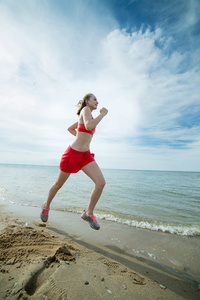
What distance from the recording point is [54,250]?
87.3 inches

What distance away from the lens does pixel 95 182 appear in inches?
119

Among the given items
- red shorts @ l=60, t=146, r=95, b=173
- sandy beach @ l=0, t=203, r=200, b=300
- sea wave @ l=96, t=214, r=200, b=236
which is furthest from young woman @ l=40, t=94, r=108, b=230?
sea wave @ l=96, t=214, r=200, b=236

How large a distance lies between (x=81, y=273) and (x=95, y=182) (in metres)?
1.48

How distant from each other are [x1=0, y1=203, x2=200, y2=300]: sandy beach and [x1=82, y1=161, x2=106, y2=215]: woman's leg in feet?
2.33

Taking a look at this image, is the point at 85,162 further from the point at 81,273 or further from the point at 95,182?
the point at 81,273

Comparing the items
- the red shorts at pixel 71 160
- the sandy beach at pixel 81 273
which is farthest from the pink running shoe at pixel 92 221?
the red shorts at pixel 71 160

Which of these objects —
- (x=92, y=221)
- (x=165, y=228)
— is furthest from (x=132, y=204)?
(x=92, y=221)

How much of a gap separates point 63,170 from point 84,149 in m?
0.61

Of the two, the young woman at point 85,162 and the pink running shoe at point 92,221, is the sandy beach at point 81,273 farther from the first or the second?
the young woman at point 85,162

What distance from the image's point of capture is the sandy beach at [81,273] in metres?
1.53

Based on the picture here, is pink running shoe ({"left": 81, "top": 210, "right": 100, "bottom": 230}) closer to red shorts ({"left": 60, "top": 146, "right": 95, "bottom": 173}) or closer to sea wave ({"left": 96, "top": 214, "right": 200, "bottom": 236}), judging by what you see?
red shorts ({"left": 60, "top": 146, "right": 95, "bottom": 173})

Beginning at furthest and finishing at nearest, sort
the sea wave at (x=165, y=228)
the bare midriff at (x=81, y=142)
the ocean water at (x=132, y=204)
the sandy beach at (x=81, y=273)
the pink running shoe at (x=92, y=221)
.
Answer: the ocean water at (x=132, y=204) → the sea wave at (x=165, y=228) → the bare midriff at (x=81, y=142) → the pink running shoe at (x=92, y=221) → the sandy beach at (x=81, y=273)

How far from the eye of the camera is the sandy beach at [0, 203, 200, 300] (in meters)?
1.53

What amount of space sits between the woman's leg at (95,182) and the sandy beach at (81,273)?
0.71 m
